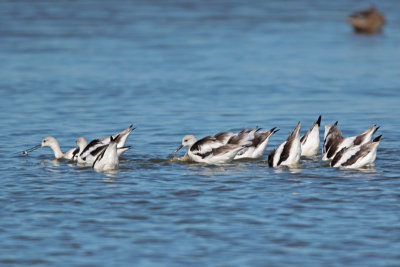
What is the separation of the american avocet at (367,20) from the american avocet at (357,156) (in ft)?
69.9

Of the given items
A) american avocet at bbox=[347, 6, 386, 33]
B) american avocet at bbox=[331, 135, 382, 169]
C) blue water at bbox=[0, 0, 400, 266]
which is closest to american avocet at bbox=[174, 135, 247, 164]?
blue water at bbox=[0, 0, 400, 266]

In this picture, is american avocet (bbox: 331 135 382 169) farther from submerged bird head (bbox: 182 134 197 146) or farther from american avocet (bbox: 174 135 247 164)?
submerged bird head (bbox: 182 134 197 146)

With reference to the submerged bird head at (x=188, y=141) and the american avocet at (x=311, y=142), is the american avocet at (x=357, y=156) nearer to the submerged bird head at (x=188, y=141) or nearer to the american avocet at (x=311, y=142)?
the american avocet at (x=311, y=142)

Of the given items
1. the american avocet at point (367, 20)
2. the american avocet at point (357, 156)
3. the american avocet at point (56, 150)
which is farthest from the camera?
the american avocet at point (367, 20)

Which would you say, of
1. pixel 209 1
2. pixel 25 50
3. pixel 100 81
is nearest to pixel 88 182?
pixel 100 81

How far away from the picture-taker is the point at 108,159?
43.7 ft

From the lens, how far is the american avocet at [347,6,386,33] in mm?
33719

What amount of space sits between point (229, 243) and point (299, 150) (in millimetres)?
4425

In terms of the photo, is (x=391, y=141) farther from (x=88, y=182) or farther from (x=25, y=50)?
(x=25, y=50)

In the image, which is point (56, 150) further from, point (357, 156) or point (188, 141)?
point (357, 156)

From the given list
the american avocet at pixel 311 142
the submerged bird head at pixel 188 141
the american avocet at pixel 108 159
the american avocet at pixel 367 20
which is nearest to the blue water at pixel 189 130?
the american avocet at pixel 108 159

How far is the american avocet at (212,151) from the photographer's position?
14055mm

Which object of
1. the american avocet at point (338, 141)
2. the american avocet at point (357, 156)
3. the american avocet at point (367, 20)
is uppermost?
the american avocet at point (367, 20)

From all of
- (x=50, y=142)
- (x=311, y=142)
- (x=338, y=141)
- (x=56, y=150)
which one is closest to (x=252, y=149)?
(x=311, y=142)
